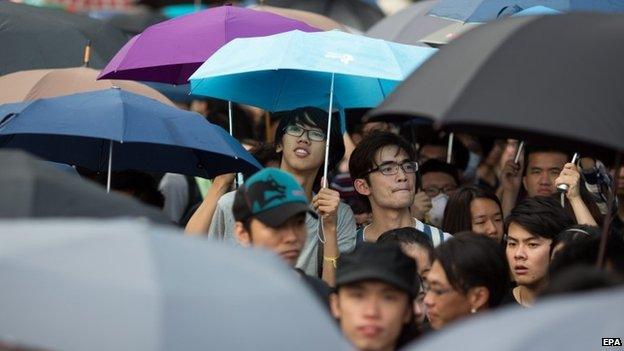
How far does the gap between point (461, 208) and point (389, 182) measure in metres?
0.90

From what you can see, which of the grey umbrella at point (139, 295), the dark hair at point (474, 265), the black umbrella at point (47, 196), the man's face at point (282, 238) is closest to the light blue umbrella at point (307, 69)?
the dark hair at point (474, 265)

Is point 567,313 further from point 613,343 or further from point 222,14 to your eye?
point 222,14

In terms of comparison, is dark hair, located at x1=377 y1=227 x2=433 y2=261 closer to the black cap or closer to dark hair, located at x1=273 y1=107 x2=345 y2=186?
dark hair, located at x1=273 y1=107 x2=345 y2=186

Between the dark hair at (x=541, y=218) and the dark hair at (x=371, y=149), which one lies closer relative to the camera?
the dark hair at (x=541, y=218)

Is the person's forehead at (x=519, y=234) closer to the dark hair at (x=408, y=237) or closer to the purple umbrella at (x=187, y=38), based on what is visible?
Result: the dark hair at (x=408, y=237)

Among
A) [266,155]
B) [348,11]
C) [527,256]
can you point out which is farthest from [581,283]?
[348,11]

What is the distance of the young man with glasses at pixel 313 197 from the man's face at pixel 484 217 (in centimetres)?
93

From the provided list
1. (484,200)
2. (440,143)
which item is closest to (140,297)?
(484,200)

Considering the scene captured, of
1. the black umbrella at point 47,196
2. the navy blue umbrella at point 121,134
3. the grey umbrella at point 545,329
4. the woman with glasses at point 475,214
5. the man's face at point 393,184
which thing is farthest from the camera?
the woman with glasses at point 475,214

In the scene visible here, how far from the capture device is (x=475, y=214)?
10.0 metres

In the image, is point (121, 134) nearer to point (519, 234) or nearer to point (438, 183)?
point (519, 234)

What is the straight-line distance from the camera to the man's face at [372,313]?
665 cm

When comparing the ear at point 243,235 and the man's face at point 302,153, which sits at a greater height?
the ear at point 243,235

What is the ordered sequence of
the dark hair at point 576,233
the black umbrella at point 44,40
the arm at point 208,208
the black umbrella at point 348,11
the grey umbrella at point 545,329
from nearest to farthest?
the grey umbrella at point 545,329 → the dark hair at point 576,233 → the arm at point 208,208 → the black umbrella at point 44,40 → the black umbrella at point 348,11
